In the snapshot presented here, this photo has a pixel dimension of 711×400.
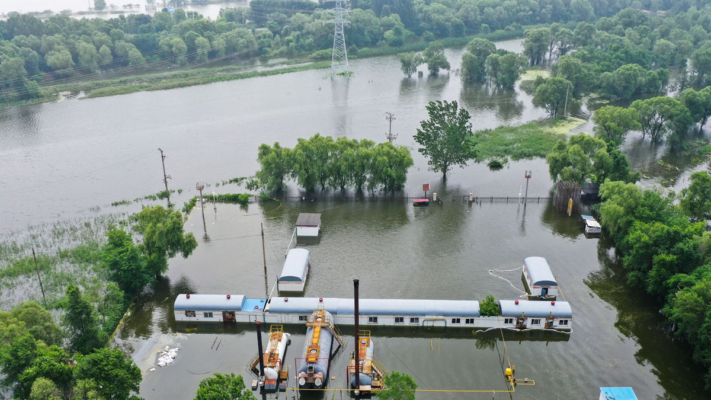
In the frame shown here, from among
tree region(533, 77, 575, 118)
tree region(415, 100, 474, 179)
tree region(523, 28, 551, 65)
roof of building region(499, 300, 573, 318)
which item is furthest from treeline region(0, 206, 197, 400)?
A: tree region(523, 28, 551, 65)

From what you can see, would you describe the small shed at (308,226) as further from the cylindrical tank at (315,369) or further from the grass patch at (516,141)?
the grass patch at (516,141)

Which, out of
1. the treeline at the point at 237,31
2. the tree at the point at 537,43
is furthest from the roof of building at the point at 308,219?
the tree at the point at 537,43

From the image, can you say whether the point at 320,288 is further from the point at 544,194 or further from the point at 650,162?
the point at 650,162

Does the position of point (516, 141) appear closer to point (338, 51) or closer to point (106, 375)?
point (338, 51)

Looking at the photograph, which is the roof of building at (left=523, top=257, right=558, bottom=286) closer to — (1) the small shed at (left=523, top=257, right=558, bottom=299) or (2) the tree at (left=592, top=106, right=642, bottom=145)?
(1) the small shed at (left=523, top=257, right=558, bottom=299)

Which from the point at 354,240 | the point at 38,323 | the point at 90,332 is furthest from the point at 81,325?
the point at 354,240

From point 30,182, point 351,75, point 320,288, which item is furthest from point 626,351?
point 351,75

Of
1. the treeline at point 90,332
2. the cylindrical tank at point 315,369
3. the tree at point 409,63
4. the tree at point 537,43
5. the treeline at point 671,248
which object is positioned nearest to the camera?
the treeline at point 90,332

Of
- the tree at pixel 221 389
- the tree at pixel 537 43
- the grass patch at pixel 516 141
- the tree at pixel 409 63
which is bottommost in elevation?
the tree at pixel 221 389
